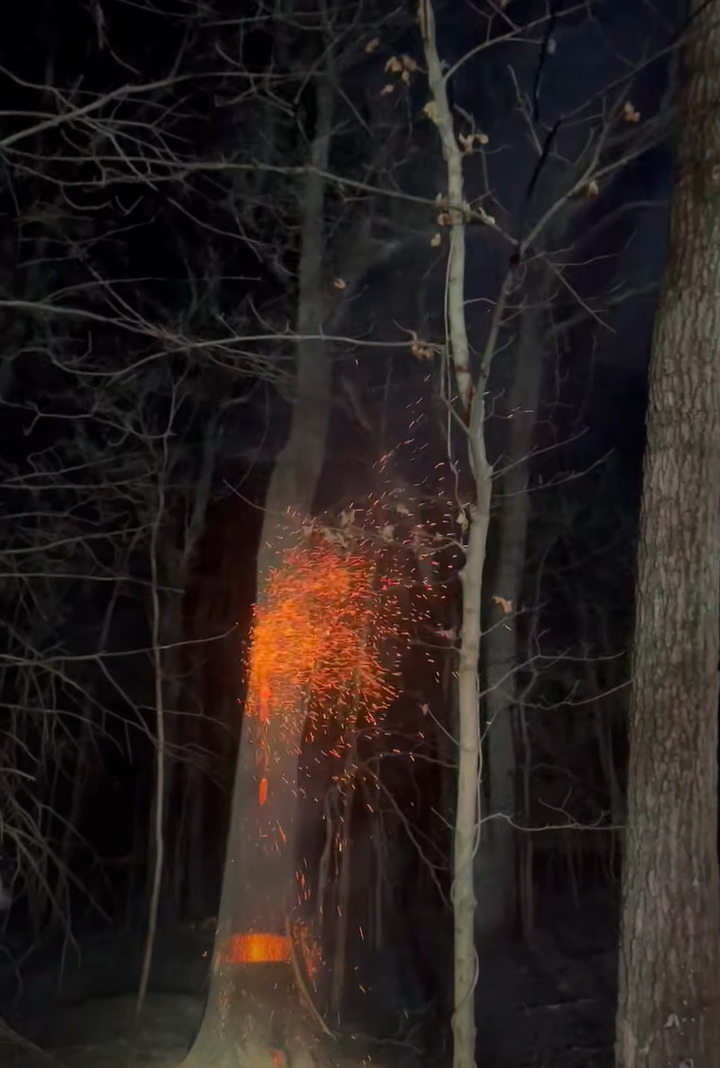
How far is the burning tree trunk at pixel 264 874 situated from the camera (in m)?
8.25

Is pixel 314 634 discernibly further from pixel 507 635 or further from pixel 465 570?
pixel 507 635

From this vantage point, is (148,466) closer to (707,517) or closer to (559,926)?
(707,517)

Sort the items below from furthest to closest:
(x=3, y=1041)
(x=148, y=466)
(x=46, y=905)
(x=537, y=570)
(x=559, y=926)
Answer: (x=537, y=570) → (x=559, y=926) → (x=46, y=905) → (x=148, y=466) → (x=3, y=1041)

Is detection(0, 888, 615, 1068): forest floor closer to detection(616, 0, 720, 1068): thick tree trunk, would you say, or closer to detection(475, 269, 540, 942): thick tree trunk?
detection(475, 269, 540, 942): thick tree trunk

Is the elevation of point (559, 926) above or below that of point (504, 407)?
below

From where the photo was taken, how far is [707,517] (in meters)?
5.82

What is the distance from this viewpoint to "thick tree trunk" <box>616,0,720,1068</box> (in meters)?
5.44

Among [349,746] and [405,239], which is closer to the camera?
[405,239]

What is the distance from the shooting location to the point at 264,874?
340 inches

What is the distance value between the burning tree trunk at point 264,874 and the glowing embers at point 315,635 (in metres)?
0.10

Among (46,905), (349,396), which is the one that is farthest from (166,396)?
(46,905)

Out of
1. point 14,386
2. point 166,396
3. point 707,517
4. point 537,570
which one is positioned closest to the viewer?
point 707,517

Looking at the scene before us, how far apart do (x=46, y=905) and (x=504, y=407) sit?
947 centimetres

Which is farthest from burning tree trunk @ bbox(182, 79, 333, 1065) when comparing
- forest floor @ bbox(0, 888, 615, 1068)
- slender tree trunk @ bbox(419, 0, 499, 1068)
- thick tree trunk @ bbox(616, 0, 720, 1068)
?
thick tree trunk @ bbox(616, 0, 720, 1068)
